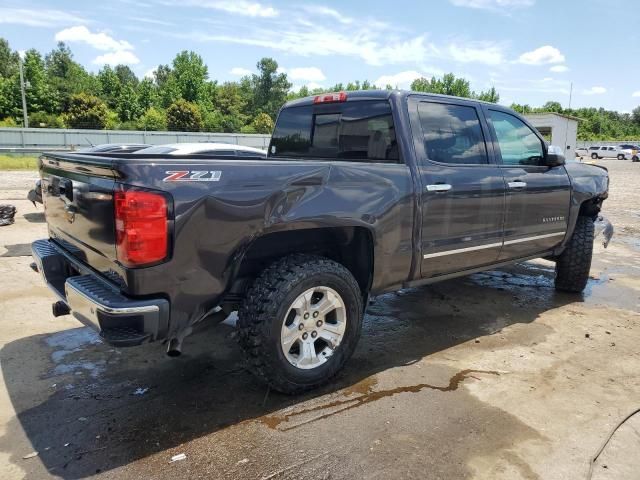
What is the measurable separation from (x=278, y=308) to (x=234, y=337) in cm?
36

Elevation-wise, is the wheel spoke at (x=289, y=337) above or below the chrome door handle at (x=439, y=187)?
below

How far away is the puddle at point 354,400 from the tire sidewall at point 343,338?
0.19 m

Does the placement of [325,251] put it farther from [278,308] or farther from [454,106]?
[454,106]

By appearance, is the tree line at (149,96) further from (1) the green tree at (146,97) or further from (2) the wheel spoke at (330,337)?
(2) the wheel spoke at (330,337)

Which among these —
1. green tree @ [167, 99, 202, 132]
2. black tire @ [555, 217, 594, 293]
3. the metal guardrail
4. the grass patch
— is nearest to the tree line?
green tree @ [167, 99, 202, 132]

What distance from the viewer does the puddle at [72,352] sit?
142 inches

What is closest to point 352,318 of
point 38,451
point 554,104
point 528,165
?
point 38,451

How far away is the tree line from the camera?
1849 inches

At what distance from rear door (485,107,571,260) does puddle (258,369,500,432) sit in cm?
146

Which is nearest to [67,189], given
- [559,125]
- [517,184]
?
[517,184]

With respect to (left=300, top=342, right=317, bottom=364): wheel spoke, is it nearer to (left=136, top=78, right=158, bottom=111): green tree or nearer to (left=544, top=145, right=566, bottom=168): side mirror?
(left=544, top=145, right=566, bottom=168): side mirror

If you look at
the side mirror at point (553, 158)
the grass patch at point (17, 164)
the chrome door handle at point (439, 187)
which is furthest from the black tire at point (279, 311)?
the grass patch at point (17, 164)

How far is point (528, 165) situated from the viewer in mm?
4723

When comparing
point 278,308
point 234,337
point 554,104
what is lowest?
point 234,337
